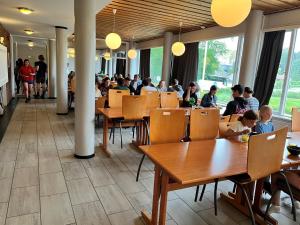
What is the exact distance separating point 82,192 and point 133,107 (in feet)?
5.09

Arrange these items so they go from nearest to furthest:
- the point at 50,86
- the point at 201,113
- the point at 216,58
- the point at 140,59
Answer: the point at 201,113
the point at 216,58
the point at 50,86
the point at 140,59

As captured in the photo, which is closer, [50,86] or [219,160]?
[219,160]

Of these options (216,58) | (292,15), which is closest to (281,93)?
(292,15)

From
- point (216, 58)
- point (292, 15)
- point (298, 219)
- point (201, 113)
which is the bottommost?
point (298, 219)

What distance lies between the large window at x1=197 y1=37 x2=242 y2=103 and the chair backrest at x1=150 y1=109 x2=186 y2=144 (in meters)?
3.91

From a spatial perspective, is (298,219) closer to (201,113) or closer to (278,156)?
(278,156)

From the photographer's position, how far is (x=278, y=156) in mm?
1842

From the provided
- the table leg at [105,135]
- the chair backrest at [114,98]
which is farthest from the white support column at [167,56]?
the table leg at [105,135]

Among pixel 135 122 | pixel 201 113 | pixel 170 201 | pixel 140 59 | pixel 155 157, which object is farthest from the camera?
pixel 140 59

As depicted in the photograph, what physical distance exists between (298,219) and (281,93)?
3169 mm

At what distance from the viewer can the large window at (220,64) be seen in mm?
6004

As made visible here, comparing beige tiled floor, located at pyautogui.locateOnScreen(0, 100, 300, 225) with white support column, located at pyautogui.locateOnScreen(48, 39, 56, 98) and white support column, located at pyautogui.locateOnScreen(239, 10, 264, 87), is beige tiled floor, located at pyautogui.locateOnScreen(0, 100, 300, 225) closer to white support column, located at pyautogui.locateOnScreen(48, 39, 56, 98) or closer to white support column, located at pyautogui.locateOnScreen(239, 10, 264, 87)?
white support column, located at pyautogui.locateOnScreen(239, 10, 264, 87)

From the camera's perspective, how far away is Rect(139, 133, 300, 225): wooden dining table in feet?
5.16

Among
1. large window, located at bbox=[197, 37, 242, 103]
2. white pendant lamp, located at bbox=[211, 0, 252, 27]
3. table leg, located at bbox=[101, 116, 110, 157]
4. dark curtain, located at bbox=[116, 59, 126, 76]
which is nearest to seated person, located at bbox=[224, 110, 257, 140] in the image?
white pendant lamp, located at bbox=[211, 0, 252, 27]
